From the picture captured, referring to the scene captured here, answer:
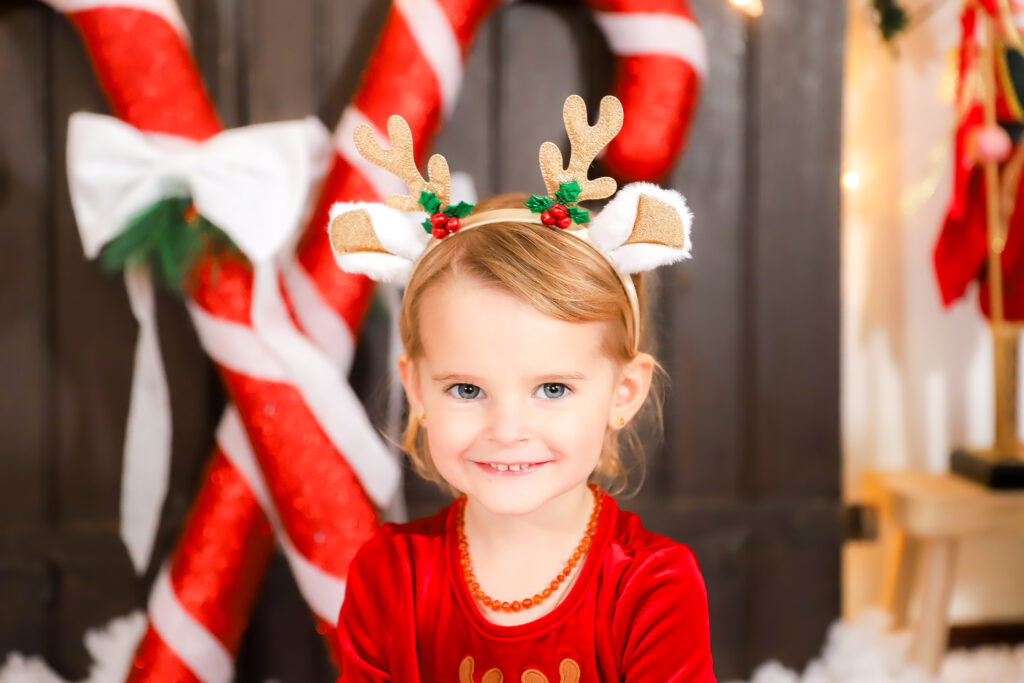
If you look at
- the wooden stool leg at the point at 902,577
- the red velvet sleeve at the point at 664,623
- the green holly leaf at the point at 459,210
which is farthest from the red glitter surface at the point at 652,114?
the wooden stool leg at the point at 902,577

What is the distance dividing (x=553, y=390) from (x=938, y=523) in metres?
0.99

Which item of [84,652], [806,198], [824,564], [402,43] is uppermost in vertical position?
[402,43]

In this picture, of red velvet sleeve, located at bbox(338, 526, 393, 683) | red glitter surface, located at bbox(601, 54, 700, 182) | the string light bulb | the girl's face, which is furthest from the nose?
the string light bulb

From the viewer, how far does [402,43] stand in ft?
4.27

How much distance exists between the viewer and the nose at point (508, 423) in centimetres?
77

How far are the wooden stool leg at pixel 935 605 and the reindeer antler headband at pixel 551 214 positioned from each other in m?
0.98

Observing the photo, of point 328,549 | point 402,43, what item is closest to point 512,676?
point 328,549

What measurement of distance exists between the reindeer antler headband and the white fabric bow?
42cm

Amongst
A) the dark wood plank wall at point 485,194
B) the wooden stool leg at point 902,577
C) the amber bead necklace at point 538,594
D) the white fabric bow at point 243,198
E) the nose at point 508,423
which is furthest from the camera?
the wooden stool leg at point 902,577

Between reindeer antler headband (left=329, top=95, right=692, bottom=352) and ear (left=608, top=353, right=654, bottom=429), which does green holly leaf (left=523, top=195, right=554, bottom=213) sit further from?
ear (left=608, top=353, right=654, bottom=429)

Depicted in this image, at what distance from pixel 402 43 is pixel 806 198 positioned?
73cm

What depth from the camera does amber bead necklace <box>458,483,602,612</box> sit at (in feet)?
2.88

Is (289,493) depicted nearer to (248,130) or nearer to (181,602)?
(181,602)

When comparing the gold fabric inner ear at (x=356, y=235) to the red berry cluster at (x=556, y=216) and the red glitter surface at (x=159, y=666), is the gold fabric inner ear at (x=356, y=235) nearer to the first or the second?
the red berry cluster at (x=556, y=216)
